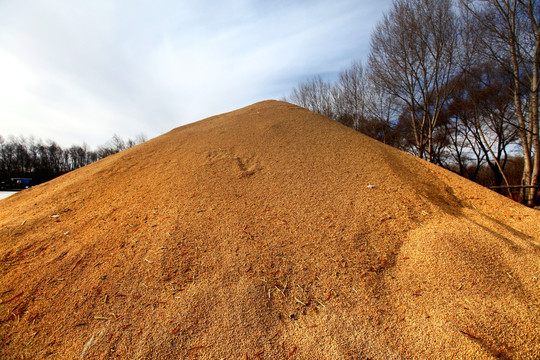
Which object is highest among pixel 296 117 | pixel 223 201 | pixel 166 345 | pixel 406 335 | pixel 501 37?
pixel 501 37

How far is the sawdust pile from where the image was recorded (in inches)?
65.2

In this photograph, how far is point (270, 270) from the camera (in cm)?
229

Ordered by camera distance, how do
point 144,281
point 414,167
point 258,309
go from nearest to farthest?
point 258,309
point 144,281
point 414,167

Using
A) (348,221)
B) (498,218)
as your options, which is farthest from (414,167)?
(348,221)

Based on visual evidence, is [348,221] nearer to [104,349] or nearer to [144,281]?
[144,281]

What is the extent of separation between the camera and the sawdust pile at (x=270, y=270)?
166 cm

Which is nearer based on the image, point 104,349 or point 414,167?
point 104,349

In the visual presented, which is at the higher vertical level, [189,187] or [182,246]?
[189,187]

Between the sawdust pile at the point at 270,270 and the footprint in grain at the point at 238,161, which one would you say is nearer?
the sawdust pile at the point at 270,270

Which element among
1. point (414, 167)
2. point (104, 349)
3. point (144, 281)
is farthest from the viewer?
point (414, 167)

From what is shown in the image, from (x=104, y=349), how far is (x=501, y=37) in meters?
10.2

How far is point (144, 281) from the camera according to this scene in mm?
2174

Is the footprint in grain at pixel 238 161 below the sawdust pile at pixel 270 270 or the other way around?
the other way around

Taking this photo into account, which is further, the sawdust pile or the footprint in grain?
the footprint in grain
